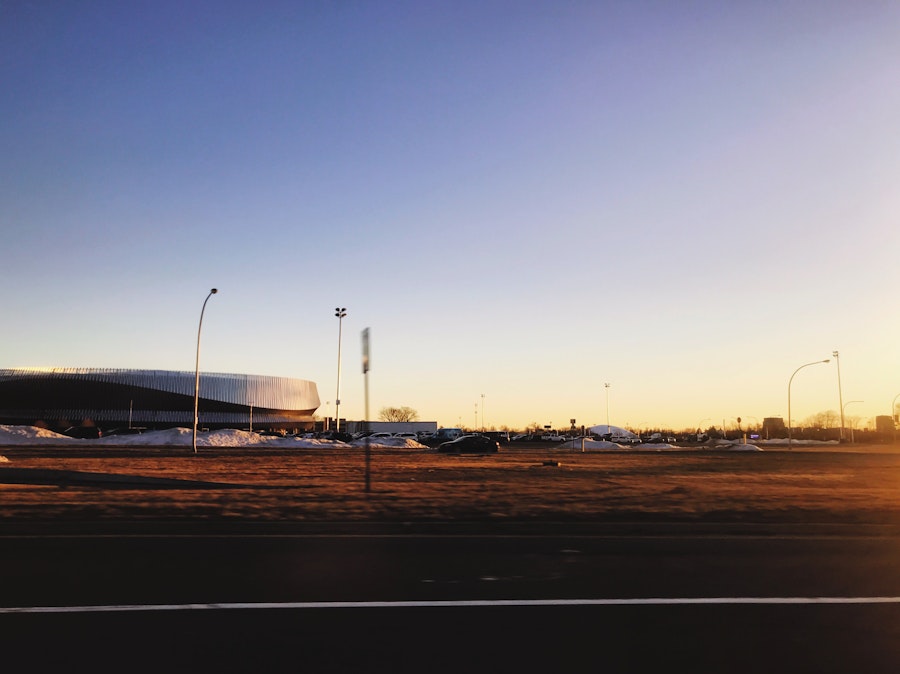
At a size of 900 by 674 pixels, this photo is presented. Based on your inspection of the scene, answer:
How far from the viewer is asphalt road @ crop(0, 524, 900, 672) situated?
4.86 m

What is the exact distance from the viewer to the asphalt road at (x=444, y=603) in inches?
191

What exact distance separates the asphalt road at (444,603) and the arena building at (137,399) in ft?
402

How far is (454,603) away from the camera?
20.8ft

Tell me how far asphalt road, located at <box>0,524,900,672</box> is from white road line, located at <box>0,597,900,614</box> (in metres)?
0.03

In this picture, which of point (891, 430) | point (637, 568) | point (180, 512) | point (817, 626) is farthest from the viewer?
point (891, 430)

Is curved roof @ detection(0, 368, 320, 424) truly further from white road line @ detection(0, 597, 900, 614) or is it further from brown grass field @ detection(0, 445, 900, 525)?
white road line @ detection(0, 597, 900, 614)

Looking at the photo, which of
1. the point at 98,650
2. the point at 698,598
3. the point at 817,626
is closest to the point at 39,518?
the point at 98,650

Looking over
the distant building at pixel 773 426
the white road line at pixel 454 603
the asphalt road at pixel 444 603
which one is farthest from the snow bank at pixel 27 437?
the distant building at pixel 773 426

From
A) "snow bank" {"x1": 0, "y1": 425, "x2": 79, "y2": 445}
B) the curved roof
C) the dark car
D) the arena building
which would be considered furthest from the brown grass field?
the curved roof

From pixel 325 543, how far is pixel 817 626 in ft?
19.8

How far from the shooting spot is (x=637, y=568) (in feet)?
26.5

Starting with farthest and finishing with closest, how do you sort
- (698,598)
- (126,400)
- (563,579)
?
(126,400) < (563,579) < (698,598)

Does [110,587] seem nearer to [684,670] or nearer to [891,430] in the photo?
[684,670]

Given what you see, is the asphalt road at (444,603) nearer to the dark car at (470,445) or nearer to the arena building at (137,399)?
the dark car at (470,445)
